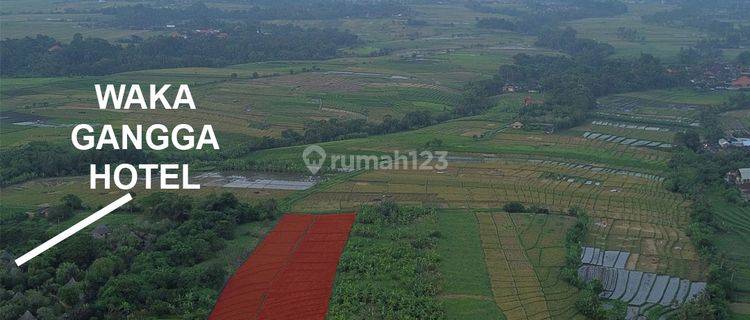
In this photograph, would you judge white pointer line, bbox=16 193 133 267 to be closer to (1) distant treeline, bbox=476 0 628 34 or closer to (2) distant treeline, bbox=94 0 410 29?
(2) distant treeline, bbox=94 0 410 29

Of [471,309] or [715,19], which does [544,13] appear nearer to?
[715,19]

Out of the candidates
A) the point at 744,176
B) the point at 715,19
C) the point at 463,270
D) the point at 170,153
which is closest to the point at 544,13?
the point at 715,19

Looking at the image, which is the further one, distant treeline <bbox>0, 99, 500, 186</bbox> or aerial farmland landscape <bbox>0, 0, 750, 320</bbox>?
distant treeline <bbox>0, 99, 500, 186</bbox>

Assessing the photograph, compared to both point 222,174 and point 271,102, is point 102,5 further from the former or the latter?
point 222,174

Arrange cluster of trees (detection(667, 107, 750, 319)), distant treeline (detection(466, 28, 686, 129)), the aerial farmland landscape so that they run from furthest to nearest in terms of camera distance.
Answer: distant treeline (detection(466, 28, 686, 129)) → the aerial farmland landscape → cluster of trees (detection(667, 107, 750, 319))

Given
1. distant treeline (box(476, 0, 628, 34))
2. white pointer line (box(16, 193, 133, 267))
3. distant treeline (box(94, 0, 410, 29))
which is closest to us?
white pointer line (box(16, 193, 133, 267))

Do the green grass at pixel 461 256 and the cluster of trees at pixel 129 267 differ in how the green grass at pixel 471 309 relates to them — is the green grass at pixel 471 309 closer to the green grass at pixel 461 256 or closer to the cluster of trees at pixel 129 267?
the green grass at pixel 461 256

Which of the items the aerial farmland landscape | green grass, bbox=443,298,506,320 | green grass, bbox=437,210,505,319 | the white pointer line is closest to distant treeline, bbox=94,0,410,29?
the aerial farmland landscape
